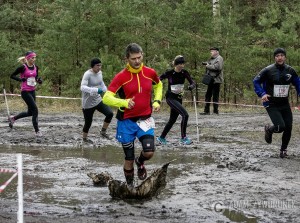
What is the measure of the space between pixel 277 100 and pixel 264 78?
1.54 feet

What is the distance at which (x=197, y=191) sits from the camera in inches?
282

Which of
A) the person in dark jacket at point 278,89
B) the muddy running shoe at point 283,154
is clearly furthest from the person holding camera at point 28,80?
the muddy running shoe at point 283,154

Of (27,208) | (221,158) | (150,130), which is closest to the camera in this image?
(27,208)

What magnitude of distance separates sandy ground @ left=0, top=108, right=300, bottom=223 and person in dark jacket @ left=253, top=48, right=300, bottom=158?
635mm

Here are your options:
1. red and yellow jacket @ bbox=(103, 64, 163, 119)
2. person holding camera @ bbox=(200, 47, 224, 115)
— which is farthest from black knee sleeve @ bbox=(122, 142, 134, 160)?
person holding camera @ bbox=(200, 47, 224, 115)

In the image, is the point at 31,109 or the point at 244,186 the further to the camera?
the point at 31,109

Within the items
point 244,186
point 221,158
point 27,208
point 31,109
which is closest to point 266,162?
point 221,158

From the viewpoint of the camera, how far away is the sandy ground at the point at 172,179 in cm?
597

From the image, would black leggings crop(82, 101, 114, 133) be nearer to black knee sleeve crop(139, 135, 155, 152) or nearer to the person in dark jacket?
the person in dark jacket

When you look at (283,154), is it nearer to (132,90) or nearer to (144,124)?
(144,124)

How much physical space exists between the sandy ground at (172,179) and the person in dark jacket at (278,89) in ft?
2.08

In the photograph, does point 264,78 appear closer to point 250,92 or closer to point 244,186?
point 244,186

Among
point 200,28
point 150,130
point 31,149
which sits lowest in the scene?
point 31,149

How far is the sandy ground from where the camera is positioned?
5.97 m
